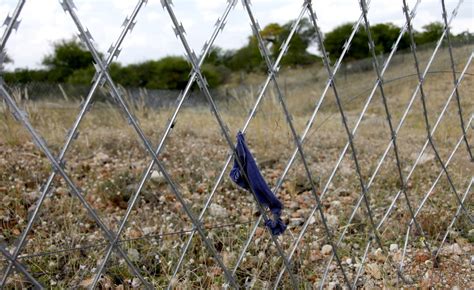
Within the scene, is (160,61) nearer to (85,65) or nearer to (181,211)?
(85,65)

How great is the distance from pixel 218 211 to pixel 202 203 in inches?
8.5

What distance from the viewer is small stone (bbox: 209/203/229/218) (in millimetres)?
2461

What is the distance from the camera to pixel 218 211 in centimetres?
249

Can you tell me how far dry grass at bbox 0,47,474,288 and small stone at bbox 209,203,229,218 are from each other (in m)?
0.01

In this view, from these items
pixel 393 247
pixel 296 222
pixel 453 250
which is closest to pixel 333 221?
pixel 296 222

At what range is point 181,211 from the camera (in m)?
2.54

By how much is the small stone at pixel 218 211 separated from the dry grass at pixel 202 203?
0.04 feet

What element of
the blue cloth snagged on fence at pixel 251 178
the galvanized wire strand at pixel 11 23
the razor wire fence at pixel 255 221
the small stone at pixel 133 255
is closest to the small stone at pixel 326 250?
the razor wire fence at pixel 255 221

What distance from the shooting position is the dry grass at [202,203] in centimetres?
191

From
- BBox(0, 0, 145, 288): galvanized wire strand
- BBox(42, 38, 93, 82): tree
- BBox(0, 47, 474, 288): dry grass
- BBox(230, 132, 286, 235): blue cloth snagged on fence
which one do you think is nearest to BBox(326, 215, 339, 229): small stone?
BBox(0, 47, 474, 288): dry grass

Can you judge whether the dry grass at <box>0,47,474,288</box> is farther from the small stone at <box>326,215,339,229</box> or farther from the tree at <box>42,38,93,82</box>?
the tree at <box>42,38,93,82</box>

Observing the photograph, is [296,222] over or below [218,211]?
below

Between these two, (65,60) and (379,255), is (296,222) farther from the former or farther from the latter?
(65,60)

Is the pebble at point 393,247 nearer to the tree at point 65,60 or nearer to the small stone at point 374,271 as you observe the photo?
the small stone at point 374,271
